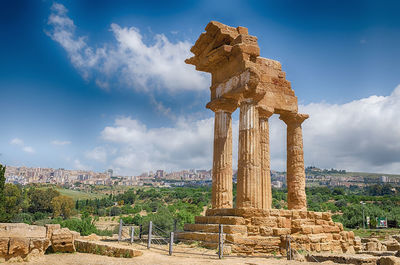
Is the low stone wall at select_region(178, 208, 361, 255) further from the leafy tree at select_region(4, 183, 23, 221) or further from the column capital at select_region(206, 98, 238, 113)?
the leafy tree at select_region(4, 183, 23, 221)

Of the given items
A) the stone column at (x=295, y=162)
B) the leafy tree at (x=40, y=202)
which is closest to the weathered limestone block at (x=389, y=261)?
the stone column at (x=295, y=162)

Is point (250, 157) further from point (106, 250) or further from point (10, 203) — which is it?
point (10, 203)

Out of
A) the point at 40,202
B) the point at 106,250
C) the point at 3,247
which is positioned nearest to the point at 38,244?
the point at 3,247

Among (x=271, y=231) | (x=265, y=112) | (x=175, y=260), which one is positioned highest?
(x=265, y=112)

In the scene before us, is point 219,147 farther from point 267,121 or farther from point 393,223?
point 393,223

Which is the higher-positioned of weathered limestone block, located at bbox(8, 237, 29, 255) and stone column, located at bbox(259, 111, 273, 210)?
stone column, located at bbox(259, 111, 273, 210)

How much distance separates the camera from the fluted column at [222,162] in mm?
15875

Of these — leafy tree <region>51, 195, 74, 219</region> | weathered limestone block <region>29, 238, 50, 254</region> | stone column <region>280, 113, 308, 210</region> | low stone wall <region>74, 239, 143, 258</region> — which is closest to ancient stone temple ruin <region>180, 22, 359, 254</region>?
stone column <region>280, 113, 308, 210</region>

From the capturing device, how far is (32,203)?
7612 cm

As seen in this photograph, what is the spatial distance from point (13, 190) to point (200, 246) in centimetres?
5669

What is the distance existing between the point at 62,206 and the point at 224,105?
73.5 m

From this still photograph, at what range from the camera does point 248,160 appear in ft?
47.6

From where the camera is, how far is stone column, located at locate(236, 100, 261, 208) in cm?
1402

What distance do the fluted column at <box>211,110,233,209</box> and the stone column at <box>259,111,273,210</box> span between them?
168 cm
